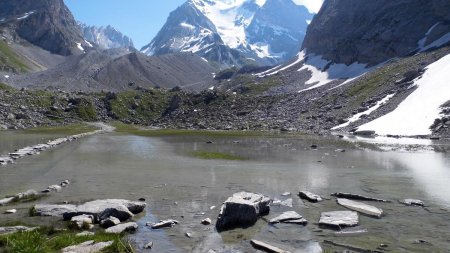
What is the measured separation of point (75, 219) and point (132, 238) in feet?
12.8

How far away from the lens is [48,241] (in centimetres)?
1716

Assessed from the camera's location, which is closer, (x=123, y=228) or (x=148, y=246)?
(x=148, y=246)

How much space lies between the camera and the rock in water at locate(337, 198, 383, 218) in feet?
76.8

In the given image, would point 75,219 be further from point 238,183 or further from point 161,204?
point 238,183

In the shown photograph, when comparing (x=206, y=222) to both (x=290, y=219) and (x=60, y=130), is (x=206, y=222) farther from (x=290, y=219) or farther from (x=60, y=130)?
(x=60, y=130)

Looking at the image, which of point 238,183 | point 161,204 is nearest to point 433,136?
point 238,183

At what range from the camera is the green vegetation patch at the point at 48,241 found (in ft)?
48.8

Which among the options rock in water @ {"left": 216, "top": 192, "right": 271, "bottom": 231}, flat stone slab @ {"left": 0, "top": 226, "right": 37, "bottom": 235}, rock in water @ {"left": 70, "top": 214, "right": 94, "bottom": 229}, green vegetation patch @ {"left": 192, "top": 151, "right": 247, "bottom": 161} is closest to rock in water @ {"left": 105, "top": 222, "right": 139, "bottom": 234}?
rock in water @ {"left": 70, "top": 214, "right": 94, "bottom": 229}

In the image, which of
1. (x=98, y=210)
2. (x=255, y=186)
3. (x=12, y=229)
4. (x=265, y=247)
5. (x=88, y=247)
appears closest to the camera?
(x=88, y=247)

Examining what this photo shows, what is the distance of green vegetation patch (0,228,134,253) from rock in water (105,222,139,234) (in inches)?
29.1

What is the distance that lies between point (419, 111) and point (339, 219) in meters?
94.7

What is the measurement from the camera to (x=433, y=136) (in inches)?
3381

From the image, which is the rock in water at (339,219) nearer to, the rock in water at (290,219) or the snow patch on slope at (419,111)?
the rock in water at (290,219)

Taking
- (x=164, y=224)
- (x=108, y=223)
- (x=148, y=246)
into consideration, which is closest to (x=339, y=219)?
(x=164, y=224)
